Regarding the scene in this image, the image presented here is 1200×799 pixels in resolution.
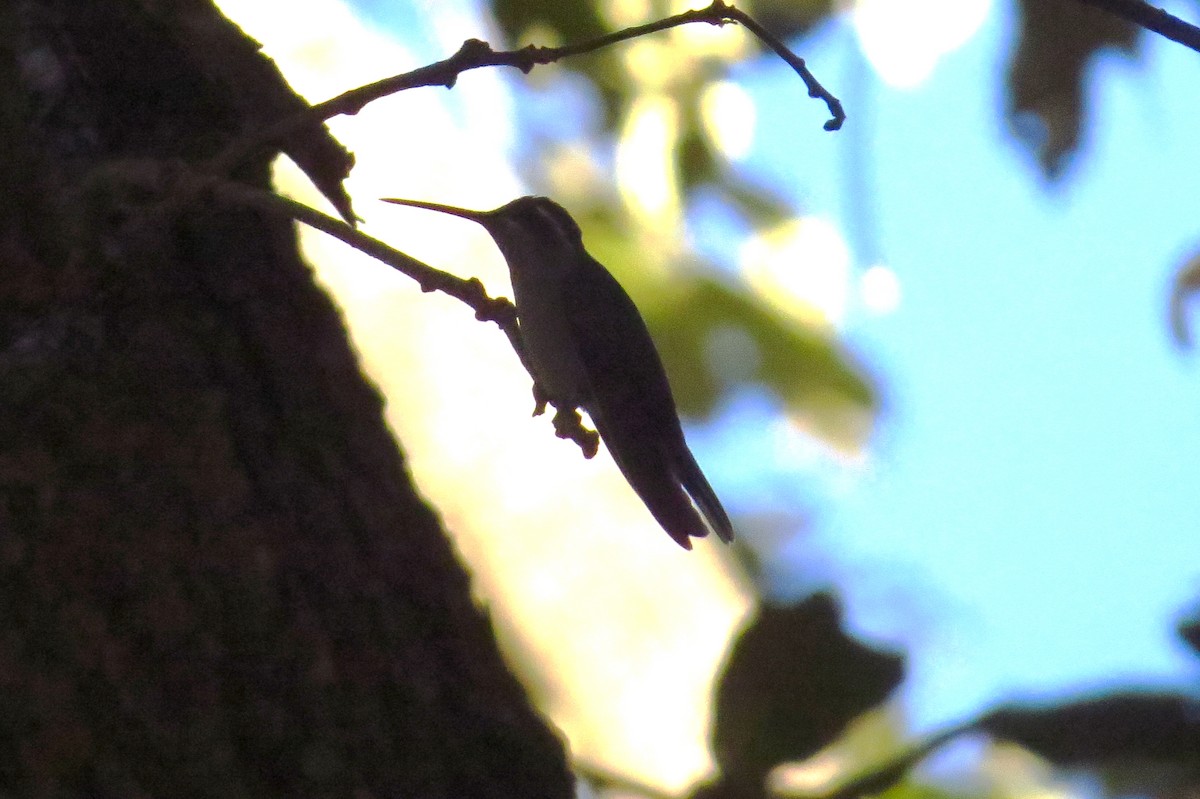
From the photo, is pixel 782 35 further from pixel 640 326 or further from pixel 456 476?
pixel 456 476

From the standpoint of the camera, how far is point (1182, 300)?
2.08 meters

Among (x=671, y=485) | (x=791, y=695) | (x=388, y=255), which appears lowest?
(x=791, y=695)

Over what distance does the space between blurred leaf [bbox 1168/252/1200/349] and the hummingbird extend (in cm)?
74

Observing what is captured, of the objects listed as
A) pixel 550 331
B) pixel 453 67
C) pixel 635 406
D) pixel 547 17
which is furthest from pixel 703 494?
pixel 453 67

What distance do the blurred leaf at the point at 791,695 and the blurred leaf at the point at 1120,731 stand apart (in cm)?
17

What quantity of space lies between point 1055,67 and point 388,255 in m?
1.73

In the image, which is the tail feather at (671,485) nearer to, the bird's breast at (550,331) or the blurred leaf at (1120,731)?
the bird's breast at (550,331)

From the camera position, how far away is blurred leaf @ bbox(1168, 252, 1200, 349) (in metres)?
2.06

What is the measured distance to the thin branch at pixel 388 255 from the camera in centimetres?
131

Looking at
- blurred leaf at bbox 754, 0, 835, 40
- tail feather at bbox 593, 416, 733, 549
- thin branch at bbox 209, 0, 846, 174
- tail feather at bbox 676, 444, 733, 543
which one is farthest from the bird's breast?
thin branch at bbox 209, 0, 846, 174

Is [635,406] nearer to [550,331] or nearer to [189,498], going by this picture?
[550,331]

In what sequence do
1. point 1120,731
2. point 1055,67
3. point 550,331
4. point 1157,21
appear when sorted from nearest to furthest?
point 1157,21 < point 1120,731 < point 1055,67 < point 550,331

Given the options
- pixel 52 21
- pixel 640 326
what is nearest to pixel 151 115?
pixel 52 21

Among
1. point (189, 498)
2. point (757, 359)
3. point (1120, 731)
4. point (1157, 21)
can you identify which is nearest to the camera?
point (1157, 21)
